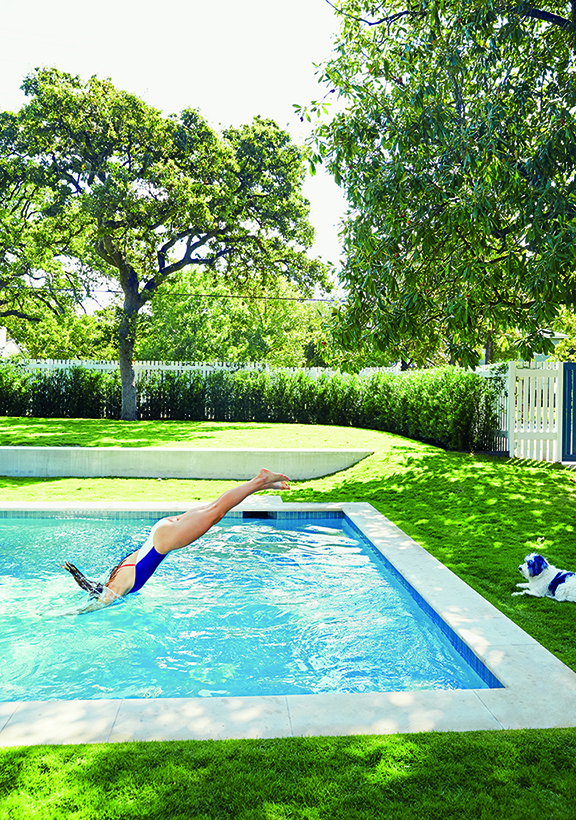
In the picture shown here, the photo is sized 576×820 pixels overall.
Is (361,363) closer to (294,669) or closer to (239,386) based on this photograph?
(294,669)

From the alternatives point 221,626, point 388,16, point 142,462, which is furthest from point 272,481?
point 388,16

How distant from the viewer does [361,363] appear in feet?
33.3

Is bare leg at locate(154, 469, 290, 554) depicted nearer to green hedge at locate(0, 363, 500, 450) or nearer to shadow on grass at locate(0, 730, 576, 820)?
shadow on grass at locate(0, 730, 576, 820)

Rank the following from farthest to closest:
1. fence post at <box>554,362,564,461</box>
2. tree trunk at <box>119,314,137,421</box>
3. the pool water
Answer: tree trunk at <box>119,314,137,421</box>
fence post at <box>554,362,564,461</box>
the pool water

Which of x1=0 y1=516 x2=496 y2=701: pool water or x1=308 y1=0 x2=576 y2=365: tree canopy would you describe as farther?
x1=308 y1=0 x2=576 y2=365: tree canopy

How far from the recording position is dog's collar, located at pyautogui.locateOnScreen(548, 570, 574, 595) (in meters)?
4.62

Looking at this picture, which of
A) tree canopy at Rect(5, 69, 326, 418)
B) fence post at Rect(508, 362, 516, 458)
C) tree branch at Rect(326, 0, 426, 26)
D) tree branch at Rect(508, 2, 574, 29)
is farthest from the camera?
tree canopy at Rect(5, 69, 326, 418)

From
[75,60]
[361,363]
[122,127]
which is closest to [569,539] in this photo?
[361,363]

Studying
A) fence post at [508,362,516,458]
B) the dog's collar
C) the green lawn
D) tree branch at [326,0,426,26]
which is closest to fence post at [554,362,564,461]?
fence post at [508,362,516,458]

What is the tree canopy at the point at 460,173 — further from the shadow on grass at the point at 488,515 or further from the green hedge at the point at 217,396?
the green hedge at the point at 217,396

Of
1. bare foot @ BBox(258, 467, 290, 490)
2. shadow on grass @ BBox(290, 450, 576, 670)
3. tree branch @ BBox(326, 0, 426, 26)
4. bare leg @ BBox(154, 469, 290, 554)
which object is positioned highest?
tree branch @ BBox(326, 0, 426, 26)

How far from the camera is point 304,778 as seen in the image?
2322 mm

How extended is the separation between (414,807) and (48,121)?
18.2 metres

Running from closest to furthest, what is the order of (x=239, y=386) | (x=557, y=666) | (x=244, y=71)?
(x=557, y=666)
(x=244, y=71)
(x=239, y=386)
